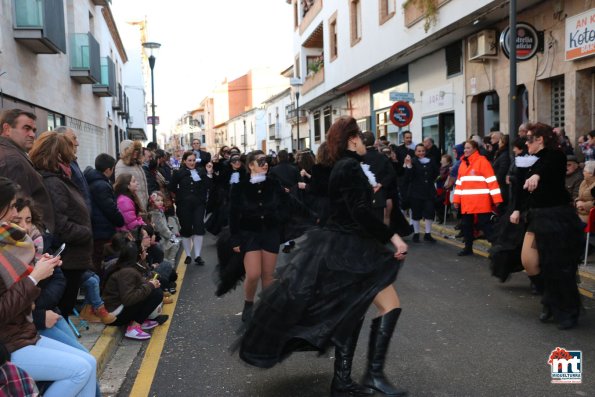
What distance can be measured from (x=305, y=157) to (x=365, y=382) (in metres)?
7.32

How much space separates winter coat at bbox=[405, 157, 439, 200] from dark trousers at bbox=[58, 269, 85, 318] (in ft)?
24.6

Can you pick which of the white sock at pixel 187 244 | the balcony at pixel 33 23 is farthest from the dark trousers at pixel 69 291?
the balcony at pixel 33 23

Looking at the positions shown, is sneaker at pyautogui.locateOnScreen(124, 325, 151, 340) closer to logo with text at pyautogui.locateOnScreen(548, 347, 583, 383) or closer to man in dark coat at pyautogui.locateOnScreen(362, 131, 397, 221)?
logo with text at pyautogui.locateOnScreen(548, 347, 583, 383)

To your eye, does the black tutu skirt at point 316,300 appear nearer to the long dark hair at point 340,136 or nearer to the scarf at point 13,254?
the long dark hair at point 340,136

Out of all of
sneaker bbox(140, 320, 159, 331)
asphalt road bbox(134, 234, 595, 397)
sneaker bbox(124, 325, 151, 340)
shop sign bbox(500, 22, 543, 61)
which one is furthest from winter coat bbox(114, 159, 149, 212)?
shop sign bbox(500, 22, 543, 61)

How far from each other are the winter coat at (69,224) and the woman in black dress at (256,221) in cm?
144

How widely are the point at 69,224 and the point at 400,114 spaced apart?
11.7 m

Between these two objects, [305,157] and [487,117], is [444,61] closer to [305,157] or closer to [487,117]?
[487,117]

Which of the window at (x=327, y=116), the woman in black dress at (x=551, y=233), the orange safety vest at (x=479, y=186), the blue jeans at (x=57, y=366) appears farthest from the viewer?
the window at (x=327, y=116)

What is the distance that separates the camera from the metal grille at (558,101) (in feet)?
41.0

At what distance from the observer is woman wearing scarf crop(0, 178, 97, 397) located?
9.55ft


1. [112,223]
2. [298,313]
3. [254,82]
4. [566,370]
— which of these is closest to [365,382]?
[298,313]

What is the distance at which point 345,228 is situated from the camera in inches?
161

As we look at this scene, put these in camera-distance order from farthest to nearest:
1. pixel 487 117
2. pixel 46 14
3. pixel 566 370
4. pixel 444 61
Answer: pixel 444 61
pixel 487 117
pixel 46 14
pixel 566 370
